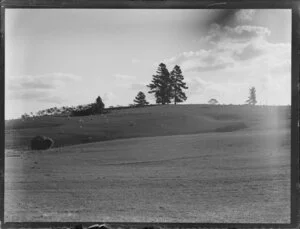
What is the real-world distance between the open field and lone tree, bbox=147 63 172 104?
0.13m

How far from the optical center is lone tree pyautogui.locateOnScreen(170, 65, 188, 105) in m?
4.89

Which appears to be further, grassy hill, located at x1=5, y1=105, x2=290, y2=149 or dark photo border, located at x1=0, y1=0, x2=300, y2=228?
grassy hill, located at x1=5, y1=105, x2=290, y2=149

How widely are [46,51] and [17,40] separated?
294 mm

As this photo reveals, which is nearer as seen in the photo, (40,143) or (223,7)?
(223,7)

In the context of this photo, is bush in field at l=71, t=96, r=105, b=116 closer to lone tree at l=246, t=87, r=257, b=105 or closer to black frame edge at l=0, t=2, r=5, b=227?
black frame edge at l=0, t=2, r=5, b=227

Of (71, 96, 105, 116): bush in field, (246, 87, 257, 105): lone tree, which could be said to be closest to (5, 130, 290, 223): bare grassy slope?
(246, 87, 257, 105): lone tree

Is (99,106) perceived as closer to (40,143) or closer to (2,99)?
(40,143)

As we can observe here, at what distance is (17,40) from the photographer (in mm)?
4883

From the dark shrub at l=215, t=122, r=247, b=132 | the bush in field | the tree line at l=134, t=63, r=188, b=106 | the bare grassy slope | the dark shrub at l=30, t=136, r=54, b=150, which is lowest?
the bare grassy slope

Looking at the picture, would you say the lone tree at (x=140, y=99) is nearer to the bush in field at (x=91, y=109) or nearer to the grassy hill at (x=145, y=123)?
the grassy hill at (x=145, y=123)

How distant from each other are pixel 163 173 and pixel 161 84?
2.78 feet

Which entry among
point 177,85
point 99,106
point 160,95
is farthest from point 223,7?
point 99,106

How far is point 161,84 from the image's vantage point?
16.1ft

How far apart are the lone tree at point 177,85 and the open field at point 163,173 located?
10cm
